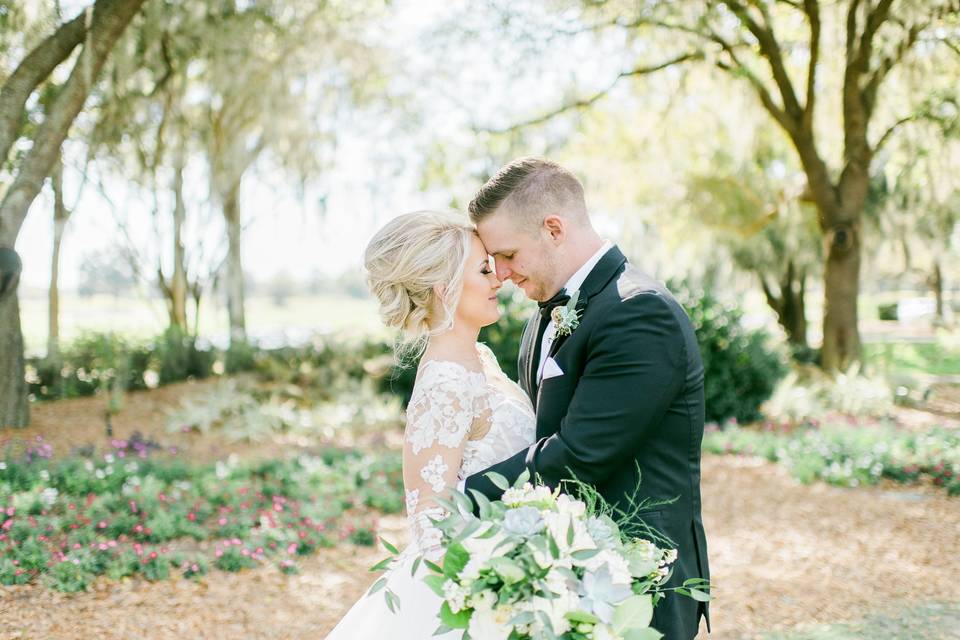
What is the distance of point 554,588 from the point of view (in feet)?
5.46

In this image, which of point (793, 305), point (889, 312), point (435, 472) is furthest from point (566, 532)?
point (889, 312)

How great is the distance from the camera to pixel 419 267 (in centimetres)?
261

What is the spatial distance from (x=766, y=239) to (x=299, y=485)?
12.3m

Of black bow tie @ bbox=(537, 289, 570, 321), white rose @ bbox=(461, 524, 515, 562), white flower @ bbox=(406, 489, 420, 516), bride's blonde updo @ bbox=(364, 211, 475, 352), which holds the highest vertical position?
bride's blonde updo @ bbox=(364, 211, 475, 352)

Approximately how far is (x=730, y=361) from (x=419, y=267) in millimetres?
7577

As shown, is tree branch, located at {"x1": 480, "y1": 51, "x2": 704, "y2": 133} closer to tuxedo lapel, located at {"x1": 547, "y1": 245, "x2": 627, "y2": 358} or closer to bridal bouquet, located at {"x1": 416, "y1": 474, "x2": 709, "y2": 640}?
tuxedo lapel, located at {"x1": 547, "y1": 245, "x2": 627, "y2": 358}

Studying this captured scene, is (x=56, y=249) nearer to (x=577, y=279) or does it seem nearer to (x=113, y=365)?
(x=113, y=365)

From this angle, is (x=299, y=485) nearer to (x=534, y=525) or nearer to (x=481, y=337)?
(x=481, y=337)

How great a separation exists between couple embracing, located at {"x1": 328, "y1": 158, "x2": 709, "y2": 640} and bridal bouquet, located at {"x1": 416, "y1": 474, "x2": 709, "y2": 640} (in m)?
0.34

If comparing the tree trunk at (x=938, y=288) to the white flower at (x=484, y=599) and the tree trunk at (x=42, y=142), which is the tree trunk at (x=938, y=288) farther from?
the white flower at (x=484, y=599)

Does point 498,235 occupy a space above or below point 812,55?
below

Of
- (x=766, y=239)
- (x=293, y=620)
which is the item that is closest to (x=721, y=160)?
(x=766, y=239)

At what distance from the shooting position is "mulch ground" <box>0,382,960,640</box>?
13.6 ft

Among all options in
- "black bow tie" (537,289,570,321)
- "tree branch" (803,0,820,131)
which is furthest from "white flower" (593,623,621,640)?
"tree branch" (803,0,820,131)
